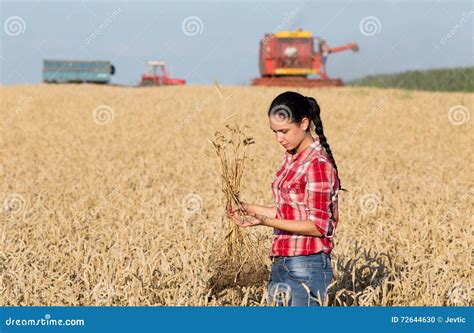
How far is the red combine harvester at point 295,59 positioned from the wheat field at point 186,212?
12.3m

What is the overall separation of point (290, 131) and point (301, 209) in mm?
375

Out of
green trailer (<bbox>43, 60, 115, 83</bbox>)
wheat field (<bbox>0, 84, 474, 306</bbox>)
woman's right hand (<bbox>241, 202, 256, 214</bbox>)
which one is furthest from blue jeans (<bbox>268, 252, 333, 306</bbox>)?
green trailer (<bbox>43, 60, 115, 83</bbox>)

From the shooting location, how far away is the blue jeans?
3334mm

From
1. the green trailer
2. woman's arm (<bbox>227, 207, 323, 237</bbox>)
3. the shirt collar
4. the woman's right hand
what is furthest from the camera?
the green trailer

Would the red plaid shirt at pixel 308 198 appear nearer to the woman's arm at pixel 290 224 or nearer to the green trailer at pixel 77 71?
the woman's arm at pixel 290 224

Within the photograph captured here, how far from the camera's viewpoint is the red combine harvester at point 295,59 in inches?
1228

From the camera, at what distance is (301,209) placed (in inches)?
129

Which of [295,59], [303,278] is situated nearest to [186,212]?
[303,278]

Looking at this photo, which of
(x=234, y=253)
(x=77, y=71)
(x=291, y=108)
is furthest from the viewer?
(x=77, y=71)

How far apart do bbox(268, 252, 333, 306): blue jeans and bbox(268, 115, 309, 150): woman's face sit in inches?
22.0

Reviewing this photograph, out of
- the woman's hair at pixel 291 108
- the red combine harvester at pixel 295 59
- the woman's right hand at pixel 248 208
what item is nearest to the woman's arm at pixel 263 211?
the woman's right hand at pixel 248 208

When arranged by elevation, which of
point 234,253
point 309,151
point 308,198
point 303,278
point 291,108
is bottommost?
point 303,278

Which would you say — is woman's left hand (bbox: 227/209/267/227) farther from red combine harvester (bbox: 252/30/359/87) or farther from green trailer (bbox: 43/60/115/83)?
green trailer (bbox: 43/60/115/83)

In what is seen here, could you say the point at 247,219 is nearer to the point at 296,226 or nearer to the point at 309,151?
the point at 296,226
